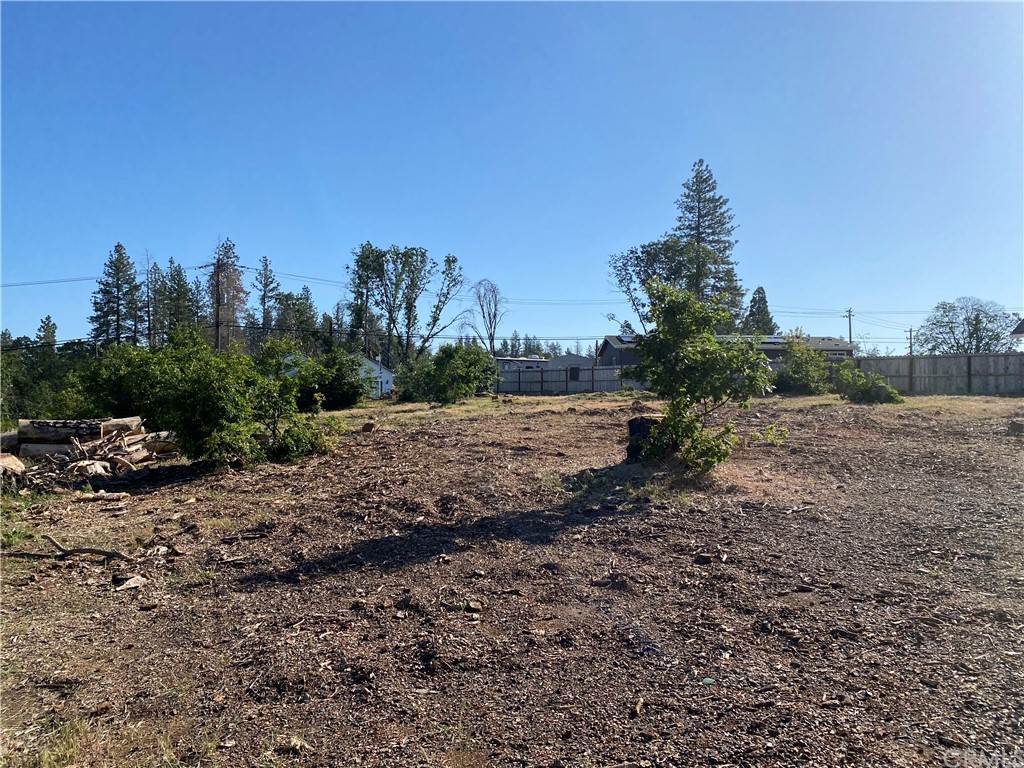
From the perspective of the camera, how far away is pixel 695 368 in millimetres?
7840

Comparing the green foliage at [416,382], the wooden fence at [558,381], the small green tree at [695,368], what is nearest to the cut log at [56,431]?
the small green tree at [695,368]

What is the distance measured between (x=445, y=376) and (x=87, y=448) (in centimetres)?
1888

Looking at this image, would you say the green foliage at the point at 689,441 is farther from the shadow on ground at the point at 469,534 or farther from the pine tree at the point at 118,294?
the pine tree at the point at 118,294

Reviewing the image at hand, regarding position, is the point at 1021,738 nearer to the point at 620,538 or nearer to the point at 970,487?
the point at 620,538

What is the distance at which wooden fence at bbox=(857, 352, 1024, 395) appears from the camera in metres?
23.6

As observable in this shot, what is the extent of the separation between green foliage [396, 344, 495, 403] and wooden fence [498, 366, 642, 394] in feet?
29.2

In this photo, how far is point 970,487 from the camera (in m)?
7.46

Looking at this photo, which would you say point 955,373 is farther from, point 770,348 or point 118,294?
point 118,294

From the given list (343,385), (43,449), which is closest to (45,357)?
(343,385)

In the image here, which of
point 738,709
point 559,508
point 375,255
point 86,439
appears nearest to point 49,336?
point 375,255

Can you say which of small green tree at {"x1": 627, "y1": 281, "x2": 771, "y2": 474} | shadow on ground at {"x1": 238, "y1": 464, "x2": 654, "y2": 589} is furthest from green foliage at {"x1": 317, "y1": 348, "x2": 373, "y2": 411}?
shadow on ground at {"x1": 238, "y1": 464, "x2": 654, "y2": 589}

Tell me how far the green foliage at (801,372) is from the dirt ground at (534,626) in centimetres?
1837

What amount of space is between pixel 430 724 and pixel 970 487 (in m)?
7.09

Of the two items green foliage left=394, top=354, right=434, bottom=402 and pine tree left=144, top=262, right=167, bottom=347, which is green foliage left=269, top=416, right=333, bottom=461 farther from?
pine tree left=144, top=262, right=167, bottom=347
